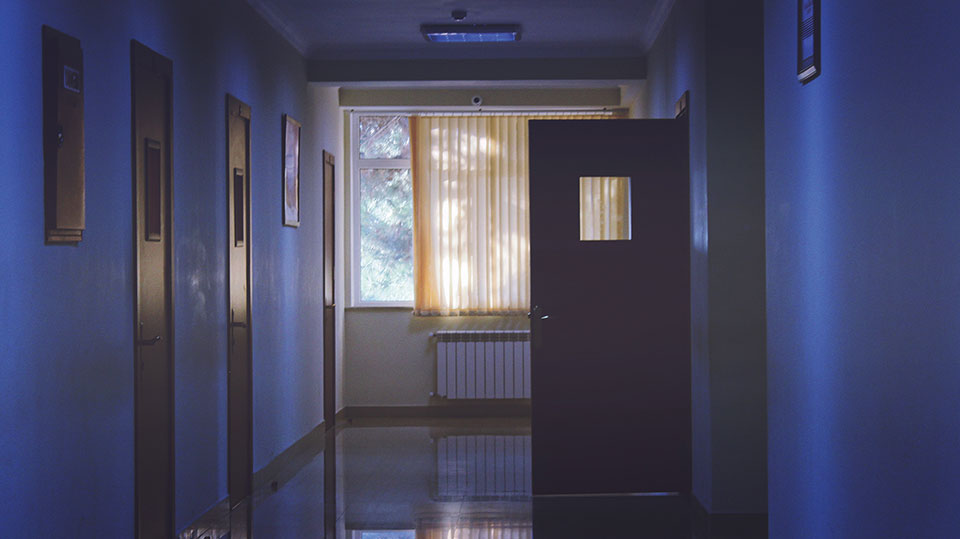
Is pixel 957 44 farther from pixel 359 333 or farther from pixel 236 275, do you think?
pixel 359 333

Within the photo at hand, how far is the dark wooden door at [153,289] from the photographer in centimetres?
376

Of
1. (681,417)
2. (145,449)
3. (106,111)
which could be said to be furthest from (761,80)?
(145,449)

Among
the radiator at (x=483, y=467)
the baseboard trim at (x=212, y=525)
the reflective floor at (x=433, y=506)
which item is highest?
the baseboard trim at (x=212, y=525)

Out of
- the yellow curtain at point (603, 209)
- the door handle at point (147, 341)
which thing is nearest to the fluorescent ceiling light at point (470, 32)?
the yellow curtain at point (603, 209)

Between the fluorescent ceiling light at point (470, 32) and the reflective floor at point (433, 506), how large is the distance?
9.55ft

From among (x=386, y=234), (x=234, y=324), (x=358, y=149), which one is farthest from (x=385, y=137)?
(x=234, y=324)

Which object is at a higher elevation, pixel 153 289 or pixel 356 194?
pixel 356 194

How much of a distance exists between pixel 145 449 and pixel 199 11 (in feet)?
7.16

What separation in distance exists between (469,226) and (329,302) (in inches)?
60.0

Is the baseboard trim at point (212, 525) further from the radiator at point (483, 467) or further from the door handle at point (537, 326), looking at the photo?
the door handle at point (537, 326)

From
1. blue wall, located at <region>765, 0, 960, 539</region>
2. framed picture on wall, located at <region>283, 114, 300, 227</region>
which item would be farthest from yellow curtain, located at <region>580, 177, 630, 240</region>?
blue wall, located at <region>765, 0, 960, 539</region>

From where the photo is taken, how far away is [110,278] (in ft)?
11.4

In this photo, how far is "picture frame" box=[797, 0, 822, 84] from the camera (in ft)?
8.85

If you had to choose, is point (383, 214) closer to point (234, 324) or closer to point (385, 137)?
point (385, 137)
